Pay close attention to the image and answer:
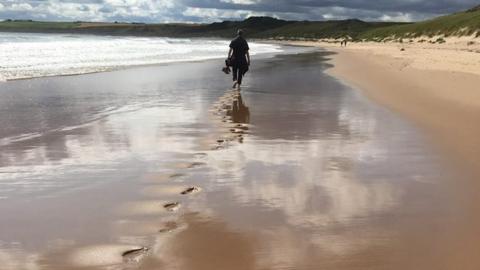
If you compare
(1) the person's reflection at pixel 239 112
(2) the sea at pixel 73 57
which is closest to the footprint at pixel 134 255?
(1) the person's reflection at pixel 239 112

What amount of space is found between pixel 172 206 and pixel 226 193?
→ 62 cm

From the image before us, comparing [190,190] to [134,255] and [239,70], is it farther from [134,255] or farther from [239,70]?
[239,70]

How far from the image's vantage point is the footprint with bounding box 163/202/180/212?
4.82m

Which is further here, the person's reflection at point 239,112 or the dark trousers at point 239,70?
the dark trousers at point 239,70

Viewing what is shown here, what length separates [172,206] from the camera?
16.1 ft

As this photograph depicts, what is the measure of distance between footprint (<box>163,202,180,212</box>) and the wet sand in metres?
0.04

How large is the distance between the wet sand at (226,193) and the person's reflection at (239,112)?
120 millimetres

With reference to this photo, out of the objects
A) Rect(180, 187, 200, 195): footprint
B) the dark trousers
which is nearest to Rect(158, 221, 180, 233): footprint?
Rect(180, 187, 200, 195): footprint

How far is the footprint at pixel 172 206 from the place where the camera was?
4.82m

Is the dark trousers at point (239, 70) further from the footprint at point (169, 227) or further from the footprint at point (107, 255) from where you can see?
the footprint at point (107, 255)

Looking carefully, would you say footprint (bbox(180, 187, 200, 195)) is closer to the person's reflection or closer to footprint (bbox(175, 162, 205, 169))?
footprint (bbox(175, 162, 205, 169))

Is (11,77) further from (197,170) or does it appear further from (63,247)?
(63,247)

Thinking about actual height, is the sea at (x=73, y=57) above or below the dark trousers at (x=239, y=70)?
below

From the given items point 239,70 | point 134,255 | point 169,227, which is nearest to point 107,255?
point 134,255
